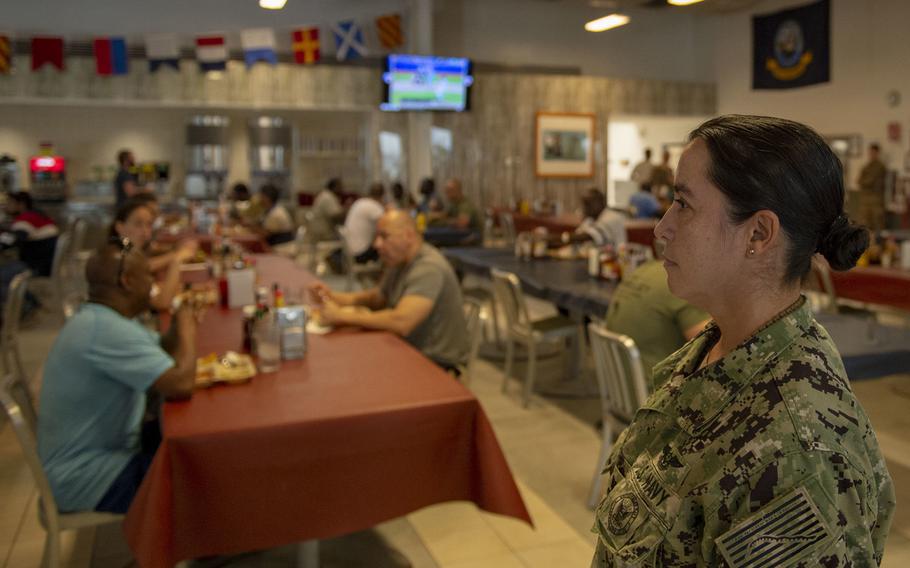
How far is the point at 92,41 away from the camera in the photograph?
37.3 ft

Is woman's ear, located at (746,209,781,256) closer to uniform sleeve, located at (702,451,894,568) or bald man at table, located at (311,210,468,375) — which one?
uniform sleeve, located at (702,451,894,568)

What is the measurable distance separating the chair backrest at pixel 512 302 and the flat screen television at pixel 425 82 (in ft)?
24.9

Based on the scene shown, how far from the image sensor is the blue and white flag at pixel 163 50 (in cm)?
1093

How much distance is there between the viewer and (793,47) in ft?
33.3

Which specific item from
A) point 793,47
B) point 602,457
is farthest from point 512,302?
point 793,47

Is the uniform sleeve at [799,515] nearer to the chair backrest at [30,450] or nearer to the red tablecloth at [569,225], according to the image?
the chair backrest at [30,450]

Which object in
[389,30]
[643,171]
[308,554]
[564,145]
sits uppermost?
[389,30]

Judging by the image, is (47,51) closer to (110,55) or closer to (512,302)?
(110,55)

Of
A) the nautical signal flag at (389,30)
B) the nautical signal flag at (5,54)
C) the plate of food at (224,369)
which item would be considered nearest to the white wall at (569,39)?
the nautical signal flag at (389,30)

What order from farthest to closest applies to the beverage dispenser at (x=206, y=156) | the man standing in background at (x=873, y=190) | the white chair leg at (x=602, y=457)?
the beverage dispenser at (x=206, y=156), the man standing in background at (x=873, y=190), the white chair leg at (x=602, y=457)

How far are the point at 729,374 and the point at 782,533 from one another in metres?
0.21

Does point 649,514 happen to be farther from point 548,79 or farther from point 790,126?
point 548,79

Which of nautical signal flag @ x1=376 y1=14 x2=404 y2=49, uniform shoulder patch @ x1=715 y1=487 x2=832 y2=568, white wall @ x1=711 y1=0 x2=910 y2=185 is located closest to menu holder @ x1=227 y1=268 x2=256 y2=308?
uniform shoulder patch @ x1=715 y1=487 x2=832 y2=568

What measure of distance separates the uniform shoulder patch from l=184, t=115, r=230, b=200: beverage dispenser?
12.5 metres
